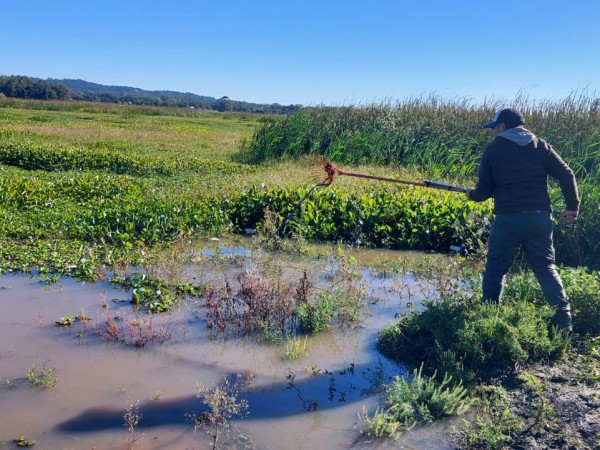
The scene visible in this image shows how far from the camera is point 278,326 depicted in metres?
5.63

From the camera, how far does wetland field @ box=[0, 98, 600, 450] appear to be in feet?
13.1

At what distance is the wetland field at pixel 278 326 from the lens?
3988mm

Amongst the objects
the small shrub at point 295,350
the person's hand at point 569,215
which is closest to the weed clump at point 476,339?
the small shrub at point 295,350

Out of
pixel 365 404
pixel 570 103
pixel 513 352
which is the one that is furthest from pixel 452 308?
pixel 570 103

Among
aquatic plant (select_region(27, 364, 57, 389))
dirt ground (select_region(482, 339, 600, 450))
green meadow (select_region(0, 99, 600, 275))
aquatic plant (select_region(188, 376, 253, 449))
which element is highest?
green meadow (select_region(0, 99, 600, 275))

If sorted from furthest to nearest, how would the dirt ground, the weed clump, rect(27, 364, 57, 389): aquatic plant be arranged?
the weed clump, rect(27, 364, 57, 389): aquatic plant, the dirt ground

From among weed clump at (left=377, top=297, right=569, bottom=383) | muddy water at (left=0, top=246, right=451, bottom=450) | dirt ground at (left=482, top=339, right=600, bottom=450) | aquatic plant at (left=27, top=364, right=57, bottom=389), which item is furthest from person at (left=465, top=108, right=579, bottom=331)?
aquatic plant at (left=27, top=364, right=57, bottom=389)

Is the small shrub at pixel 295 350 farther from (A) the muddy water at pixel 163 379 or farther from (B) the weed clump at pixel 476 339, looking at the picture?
(B) the weed clump at pixel 476 339

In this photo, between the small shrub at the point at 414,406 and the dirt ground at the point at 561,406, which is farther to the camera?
the small shrub at the point at 414,406

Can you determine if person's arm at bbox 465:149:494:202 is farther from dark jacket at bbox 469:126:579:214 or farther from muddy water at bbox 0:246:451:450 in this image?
muddy water at bbox 0:246:451:450

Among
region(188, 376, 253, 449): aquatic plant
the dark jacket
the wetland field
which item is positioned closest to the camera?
region(188, 376, 253, 449): aquatic plant

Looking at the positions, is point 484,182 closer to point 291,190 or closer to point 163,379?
point 163,379

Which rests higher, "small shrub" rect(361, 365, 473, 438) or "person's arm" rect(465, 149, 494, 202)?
"person's arm" rect(465, 149, 494, 202)

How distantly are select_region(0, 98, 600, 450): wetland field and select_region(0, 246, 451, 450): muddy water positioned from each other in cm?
2
